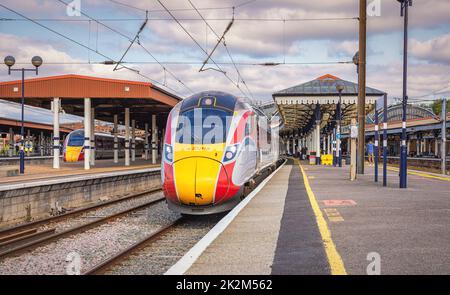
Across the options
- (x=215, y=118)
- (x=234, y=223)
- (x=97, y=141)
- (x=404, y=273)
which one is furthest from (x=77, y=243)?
(x=97, y=141)

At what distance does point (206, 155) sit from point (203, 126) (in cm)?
93

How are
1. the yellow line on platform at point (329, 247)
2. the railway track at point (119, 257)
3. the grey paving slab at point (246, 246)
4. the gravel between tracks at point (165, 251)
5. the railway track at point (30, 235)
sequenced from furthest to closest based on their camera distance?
the railway track at point (30, 235) < the gravel between tracks at point (165, 251) < the railway track at point (119, 257) < the grey paving slab at point (246, 246) < the yellow line on platform at point (329, 247)

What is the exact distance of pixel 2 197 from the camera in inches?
543

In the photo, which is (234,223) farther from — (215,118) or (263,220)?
(215,118)

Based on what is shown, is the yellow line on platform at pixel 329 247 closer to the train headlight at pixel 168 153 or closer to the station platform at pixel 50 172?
the train headlight at pixel 168 153

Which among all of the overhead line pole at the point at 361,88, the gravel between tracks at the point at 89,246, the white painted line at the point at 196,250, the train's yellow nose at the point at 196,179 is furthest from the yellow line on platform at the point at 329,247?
the overhead line pole at the point at 361,88

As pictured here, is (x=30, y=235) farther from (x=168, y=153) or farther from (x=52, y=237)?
(x=168, y=153)

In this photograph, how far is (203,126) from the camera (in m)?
12.1

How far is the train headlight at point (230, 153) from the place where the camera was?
1161 cm

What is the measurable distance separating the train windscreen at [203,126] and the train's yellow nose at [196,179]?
2.03ft

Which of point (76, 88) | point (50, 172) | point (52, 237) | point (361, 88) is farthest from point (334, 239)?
point (76, 88)
